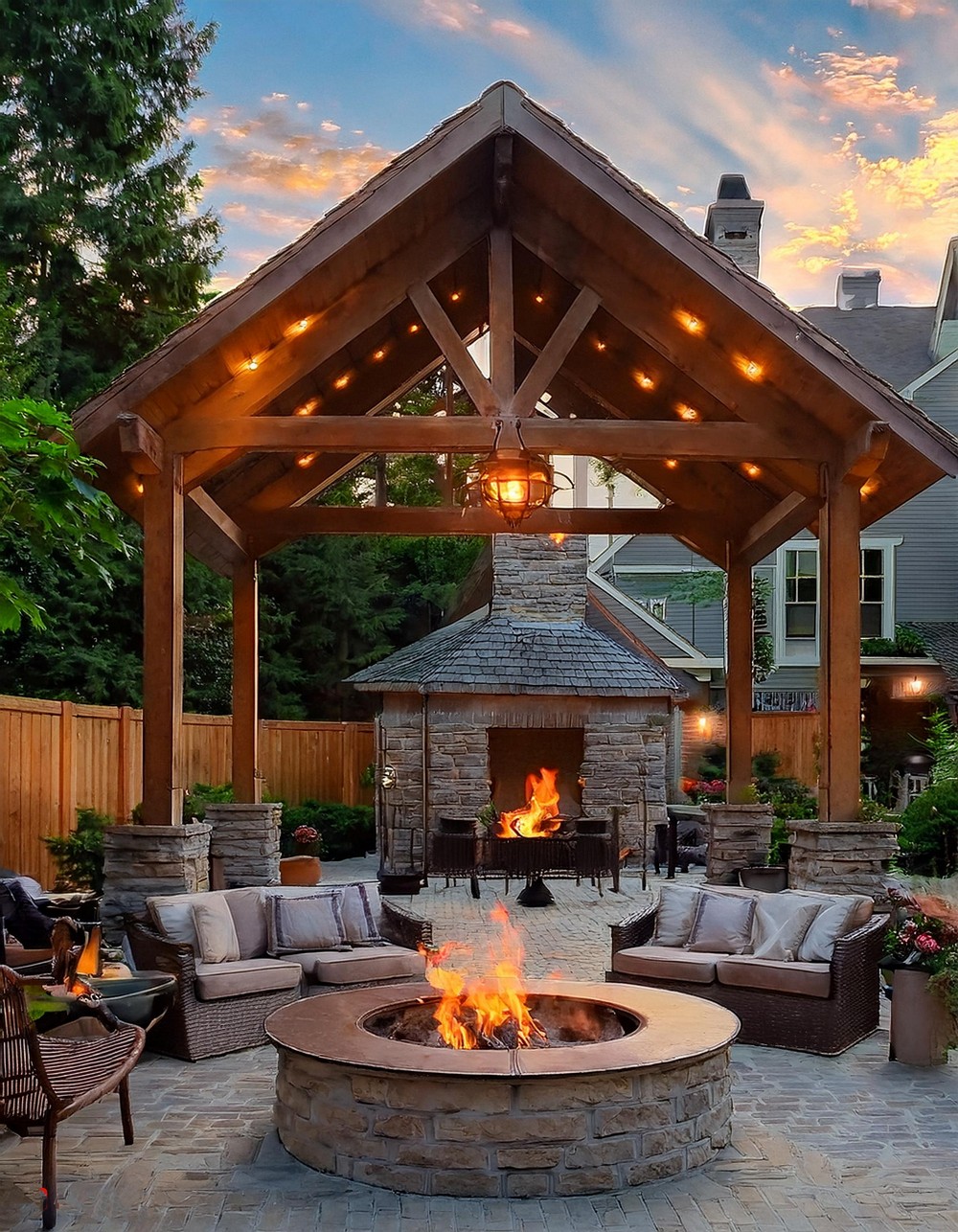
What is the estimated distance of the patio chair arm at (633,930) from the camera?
8570 millimetres

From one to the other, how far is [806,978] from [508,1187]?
307 cm

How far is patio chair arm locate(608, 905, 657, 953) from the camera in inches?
Answer: 337

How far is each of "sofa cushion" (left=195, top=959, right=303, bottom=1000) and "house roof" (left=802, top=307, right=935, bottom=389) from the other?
1989 cm

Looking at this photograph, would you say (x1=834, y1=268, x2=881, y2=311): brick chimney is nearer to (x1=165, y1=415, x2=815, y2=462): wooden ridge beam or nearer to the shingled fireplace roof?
the shingled fireplace roof

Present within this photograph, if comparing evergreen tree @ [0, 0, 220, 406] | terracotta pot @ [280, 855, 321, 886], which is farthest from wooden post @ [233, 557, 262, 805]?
evergreen tree @ [0, 0, 220, 406]

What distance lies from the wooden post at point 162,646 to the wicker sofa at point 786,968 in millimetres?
3301

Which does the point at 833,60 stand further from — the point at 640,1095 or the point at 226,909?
the point at 640,1095

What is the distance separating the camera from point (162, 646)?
892cm


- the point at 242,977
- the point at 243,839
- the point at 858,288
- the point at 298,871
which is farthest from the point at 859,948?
the point at 858,288

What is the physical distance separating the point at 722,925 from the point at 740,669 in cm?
466

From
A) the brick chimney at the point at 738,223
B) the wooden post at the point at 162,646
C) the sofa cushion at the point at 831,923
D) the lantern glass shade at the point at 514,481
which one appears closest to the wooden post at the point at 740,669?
the sofa cushion at the point at 831,923

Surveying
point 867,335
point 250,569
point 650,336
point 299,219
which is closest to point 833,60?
point 650,336

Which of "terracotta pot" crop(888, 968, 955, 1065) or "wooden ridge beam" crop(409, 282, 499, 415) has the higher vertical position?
"wooden ridge beam" crop(409, 282, 499, 415)

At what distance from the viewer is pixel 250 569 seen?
43.2 feet
